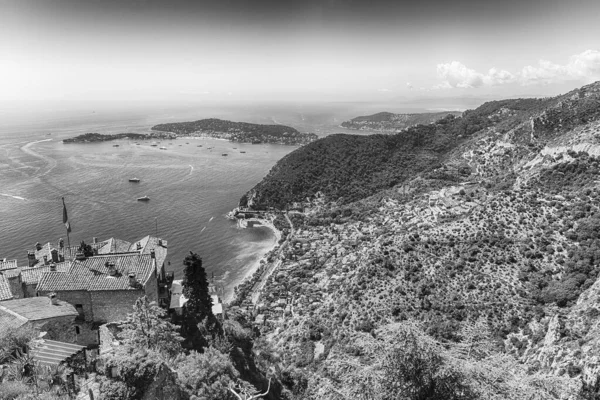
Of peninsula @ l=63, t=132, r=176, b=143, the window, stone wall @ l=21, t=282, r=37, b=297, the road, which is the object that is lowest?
the road

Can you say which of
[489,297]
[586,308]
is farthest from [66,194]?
[586,308]

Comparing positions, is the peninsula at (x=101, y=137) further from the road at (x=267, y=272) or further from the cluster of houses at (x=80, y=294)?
the cluster of houses at (x=80, y=294)

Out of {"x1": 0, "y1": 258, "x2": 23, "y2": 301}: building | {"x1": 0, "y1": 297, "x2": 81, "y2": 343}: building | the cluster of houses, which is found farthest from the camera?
{"x1": 0, "y1": 258, "x2": 23, "y2": 301}: building

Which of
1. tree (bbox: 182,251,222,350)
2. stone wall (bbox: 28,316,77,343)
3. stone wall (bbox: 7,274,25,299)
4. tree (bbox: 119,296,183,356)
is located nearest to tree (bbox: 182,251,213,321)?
tree (bbox: 182,251,222,350)

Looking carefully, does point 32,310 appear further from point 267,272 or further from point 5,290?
point 267,272

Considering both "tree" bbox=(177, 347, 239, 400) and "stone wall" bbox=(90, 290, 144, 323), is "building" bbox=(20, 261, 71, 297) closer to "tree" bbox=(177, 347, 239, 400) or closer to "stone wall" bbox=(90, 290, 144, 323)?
"stone wall" bbox=(90, 290, 144, 323)

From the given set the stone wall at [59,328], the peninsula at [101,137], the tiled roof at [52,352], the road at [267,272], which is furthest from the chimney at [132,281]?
the peninsula at [101,137]

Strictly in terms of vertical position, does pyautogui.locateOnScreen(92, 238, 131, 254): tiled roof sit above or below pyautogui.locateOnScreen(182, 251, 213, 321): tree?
above
